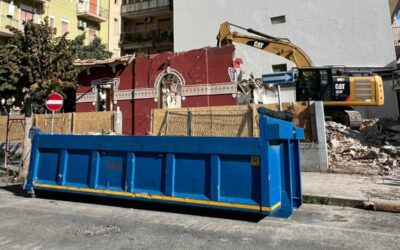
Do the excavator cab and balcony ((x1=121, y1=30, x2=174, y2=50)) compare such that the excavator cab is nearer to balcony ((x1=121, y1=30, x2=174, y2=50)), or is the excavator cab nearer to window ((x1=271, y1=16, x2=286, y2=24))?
window ((x1=271, y1=16, x2=286, y2=24))

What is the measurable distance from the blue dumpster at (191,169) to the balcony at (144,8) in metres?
33.4

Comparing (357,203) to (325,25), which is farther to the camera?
(325,25)

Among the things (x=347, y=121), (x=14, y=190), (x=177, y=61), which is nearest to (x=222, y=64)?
(x=177, y=61)

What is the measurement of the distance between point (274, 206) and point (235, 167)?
917 millimetres

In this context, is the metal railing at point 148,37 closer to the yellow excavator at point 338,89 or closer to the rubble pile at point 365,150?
the yellow excavator at point 338,89

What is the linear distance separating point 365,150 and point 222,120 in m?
5.35

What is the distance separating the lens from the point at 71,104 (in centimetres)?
2428

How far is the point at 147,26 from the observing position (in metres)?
42.0

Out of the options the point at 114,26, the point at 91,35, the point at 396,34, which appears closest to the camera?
the point at 396,34

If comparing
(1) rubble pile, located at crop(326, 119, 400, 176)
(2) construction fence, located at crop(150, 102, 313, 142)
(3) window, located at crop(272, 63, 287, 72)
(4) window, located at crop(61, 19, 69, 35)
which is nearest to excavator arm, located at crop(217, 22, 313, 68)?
(1) rubble pile, located at crop(326, 119, 400, 176)

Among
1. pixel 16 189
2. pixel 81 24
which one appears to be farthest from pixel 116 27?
pixel 16 189

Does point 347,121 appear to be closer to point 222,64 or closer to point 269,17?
point 222,64

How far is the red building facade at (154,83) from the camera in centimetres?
1747

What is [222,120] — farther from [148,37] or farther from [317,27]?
[148,37]
